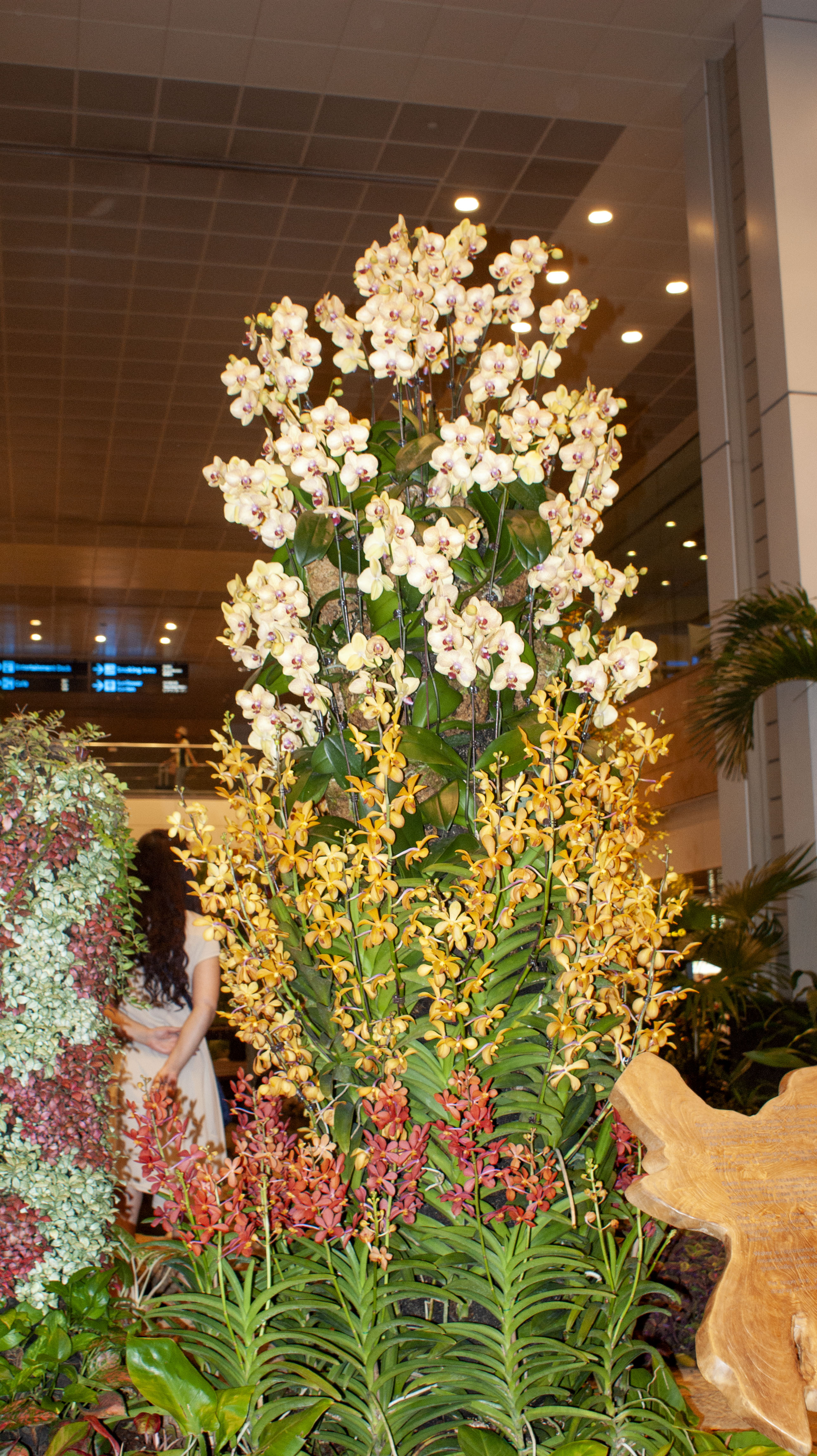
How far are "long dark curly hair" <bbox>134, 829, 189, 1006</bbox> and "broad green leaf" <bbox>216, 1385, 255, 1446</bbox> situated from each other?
207 centimetres

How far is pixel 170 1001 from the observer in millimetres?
3391

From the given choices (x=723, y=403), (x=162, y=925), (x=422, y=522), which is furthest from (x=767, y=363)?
(x=422, y=522)

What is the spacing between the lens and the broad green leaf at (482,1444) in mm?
1224

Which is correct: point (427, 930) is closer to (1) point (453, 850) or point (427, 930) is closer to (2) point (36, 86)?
(1) point (453, 850)

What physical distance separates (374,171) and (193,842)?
683 centimetres

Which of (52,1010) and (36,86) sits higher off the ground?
(36,86)

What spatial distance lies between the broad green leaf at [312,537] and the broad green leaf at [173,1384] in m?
1.01

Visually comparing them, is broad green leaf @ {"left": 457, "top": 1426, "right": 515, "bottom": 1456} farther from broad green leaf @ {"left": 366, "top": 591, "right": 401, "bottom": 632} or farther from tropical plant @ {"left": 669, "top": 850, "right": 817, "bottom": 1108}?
tropical plant @ {"left": 669, "top": 850, "right": 817, "bottom": 1108}

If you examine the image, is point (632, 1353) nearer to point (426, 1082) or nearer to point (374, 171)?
point (426, 1082)

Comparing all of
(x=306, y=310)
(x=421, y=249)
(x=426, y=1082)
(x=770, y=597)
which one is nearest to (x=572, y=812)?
(x=426, y=1082)

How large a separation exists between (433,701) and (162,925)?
198 centimetres

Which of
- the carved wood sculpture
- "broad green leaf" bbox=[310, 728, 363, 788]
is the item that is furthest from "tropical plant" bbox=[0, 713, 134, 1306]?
the carved wood sculpture

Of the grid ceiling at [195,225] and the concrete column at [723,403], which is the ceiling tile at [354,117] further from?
the concrete column at [723,403]

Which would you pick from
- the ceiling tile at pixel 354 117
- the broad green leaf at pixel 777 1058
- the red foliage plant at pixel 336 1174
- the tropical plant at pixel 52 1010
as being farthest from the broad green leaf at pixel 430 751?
the ceiling tile at pixel 354 117
